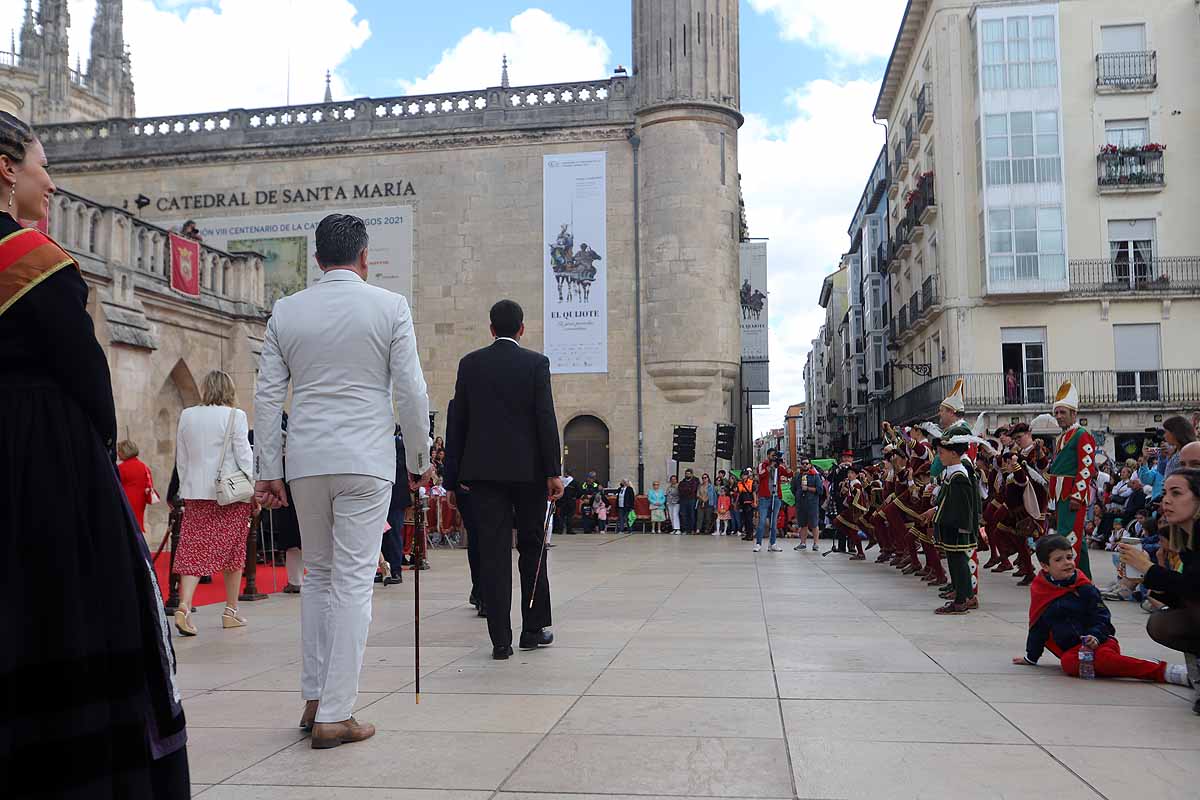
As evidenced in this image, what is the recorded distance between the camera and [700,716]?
4316mm

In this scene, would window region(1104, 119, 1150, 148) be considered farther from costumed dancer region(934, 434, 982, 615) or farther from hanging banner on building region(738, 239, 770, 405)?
costumed dancer region(934, 434, 982, 615)

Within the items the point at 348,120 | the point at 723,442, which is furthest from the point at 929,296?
the point at 348,120

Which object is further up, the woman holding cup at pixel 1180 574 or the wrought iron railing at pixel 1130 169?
the wrought iron railing at pixel 1130 169

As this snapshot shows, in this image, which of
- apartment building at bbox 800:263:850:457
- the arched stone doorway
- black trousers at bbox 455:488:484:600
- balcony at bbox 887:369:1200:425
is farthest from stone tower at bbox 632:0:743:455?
apartment building at bbox 800:263:850:457

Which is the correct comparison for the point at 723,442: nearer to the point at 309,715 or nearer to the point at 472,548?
the point at 472,548

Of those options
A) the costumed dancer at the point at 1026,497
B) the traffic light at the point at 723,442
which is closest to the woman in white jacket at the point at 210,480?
the costumed dancer at the point at 1026,497

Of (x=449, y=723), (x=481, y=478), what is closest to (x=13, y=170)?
(x=449, y=723)

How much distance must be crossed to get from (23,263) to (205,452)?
5425 millimetres

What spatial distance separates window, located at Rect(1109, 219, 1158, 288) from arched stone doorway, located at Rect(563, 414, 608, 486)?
15887 mm

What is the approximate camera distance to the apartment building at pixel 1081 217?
100 ft

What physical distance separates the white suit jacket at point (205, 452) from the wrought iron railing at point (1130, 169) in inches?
1180

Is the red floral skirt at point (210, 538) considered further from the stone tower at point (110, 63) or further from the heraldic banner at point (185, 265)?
the stone tower at point (110, 63)

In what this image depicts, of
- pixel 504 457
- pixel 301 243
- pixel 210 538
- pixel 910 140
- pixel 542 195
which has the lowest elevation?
pixel 210 538

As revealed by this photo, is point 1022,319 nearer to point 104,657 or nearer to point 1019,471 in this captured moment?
point 1019,471
